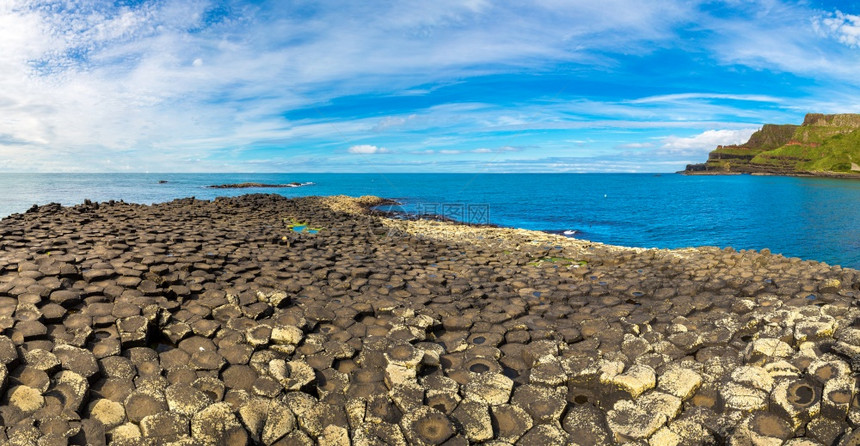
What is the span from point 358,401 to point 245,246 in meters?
11.2

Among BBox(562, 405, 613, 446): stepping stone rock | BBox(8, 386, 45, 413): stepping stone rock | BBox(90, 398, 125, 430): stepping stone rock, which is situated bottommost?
BBox(562, 405, 613, 446): stepping stone rock

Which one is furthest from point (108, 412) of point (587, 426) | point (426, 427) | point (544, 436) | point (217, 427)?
point (587, 426)

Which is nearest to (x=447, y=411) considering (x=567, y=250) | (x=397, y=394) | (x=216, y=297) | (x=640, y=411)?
(x=397, y=394)

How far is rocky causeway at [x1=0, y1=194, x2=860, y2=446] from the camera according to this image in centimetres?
524

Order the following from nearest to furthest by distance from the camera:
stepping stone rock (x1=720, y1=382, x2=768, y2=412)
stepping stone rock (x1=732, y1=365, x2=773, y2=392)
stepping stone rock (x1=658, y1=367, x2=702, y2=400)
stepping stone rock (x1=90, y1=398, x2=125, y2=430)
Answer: stepping stone rock (x1=90, y1=398, x2=125, y2=430) < stepping stone rock (x1=720, y1=382, x2=768, y2=412) < stepping stone rock (x1=732, y1=365, x2=773, y2=392) < stepping stone rock (x1=658, y1=367, x2=702, y2=400)

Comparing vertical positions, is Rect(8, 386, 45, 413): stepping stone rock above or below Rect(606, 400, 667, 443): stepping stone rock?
above

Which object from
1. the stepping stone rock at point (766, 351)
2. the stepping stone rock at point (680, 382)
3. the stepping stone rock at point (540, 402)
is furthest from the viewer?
the stepping stone rock at point (766, 351)

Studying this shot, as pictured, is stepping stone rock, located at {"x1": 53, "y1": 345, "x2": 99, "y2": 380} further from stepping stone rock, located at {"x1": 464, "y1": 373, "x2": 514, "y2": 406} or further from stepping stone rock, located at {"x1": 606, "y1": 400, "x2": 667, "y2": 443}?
stepping stone rock, located at {"x1": 606, "y1": 400, "x2": 667, "y2": 443}

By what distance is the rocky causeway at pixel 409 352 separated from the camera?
17.2 feet

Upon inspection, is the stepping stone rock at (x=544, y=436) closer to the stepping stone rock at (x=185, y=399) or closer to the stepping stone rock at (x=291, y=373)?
the stepping stone rock at (x=291, y=373)

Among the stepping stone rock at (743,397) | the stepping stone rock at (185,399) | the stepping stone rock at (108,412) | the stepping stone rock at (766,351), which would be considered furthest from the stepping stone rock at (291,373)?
the stepping stone rock at (766,351)

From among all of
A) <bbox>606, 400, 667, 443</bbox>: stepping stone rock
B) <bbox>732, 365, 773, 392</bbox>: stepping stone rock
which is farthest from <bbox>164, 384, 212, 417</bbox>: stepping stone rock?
<bbox>732, 365, 773, 392</bbox>: stepping stone rock

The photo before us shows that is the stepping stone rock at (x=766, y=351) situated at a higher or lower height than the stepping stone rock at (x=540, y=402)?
higher

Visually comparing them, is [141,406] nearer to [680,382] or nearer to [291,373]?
[291,373]
